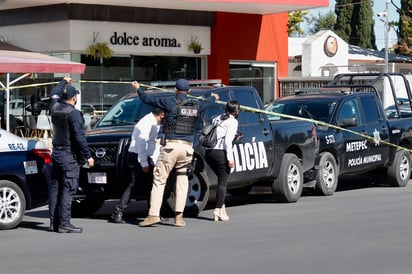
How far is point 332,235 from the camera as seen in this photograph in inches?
408

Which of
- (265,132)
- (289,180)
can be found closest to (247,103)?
(265,132)

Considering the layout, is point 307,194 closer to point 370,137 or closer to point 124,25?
point 370,137

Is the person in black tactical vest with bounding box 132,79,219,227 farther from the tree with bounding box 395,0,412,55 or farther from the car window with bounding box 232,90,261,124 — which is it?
the tree with bounding box 395,0,412,55

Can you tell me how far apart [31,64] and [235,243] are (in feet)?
36.1

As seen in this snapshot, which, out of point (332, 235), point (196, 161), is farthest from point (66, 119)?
point (332, 235)

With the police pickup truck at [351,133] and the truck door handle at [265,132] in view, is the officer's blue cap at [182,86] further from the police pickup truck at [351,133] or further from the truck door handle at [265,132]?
the police pickup truck at [351,133]

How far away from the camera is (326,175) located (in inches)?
595

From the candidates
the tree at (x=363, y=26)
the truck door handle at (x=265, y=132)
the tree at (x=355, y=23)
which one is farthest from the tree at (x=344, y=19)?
the truck door handle at (x=265, y=132)

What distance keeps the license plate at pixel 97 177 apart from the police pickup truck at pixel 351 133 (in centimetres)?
446

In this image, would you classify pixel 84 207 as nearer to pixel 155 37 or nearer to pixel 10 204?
pixel 10 204

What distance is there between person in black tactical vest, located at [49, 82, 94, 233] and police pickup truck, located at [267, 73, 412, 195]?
5378 mm

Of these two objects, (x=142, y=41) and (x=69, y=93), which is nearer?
(x=69, y=93)

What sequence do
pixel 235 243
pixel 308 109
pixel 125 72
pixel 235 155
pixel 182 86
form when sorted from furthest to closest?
1. pixel 125 72
2. pixel 308 109
3. pixel 235 155
4. pixel 182 86
5. pixel 235 243

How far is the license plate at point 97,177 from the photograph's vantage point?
11727 mm
